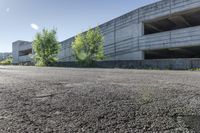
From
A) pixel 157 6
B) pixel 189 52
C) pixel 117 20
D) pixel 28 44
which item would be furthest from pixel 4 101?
pixel 28 44

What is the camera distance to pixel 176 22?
105ft

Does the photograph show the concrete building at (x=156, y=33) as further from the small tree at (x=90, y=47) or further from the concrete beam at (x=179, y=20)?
the small tree at (x=90, y=47)

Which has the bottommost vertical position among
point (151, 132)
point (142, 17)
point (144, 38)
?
point (151, 132)

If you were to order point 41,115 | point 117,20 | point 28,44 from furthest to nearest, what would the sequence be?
point 28,44 → point 117,20 → point 41,115

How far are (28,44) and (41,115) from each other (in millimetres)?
76013

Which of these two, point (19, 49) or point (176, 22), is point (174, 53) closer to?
point (176, 22)

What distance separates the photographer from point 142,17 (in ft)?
104

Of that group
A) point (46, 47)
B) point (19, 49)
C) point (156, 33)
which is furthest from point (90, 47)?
point (19, 49)

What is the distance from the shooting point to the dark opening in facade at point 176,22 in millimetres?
28469

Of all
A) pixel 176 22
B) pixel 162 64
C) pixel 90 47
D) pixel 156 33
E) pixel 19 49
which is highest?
pixel 176 22

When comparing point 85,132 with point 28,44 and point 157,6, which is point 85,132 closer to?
point 157,6

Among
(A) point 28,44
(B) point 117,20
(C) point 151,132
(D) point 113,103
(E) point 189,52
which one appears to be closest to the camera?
(C) point 151,132

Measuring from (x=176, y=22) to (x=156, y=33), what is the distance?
14.5ft

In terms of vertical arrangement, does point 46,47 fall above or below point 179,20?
below
